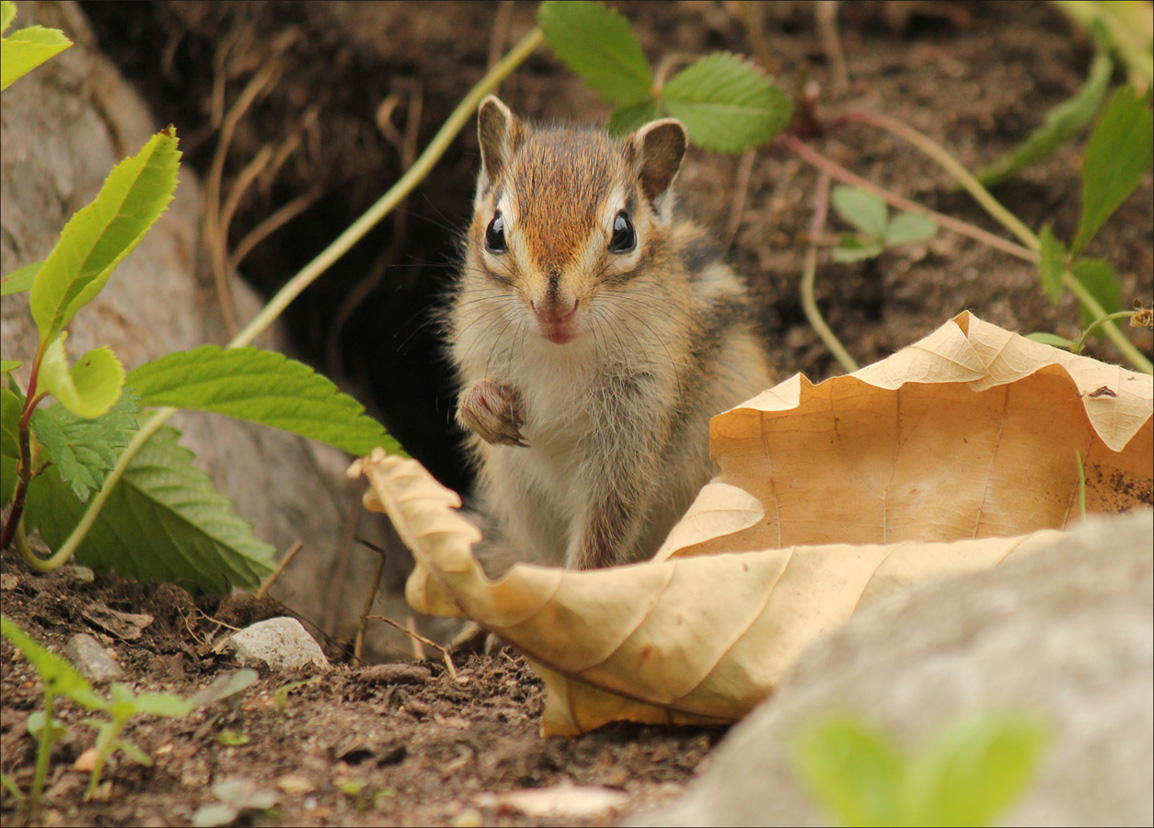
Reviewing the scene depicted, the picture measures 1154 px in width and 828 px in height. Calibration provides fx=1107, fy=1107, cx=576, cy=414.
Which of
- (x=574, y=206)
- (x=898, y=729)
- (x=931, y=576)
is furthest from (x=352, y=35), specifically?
(x=898, y=729)

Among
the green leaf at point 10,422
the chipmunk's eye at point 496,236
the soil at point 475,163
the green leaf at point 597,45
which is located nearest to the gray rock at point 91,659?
the soil at point 475,163

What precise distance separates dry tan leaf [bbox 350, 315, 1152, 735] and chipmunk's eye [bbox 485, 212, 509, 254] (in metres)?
1.17

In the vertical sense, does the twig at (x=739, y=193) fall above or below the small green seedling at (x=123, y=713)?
above

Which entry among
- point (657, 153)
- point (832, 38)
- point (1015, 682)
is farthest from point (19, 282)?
point (832, 38)

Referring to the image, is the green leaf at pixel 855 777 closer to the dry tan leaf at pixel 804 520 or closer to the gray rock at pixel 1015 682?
the gray rock at pixel 1015 682

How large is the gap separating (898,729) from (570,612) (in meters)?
0.90

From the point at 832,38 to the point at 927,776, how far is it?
584cm

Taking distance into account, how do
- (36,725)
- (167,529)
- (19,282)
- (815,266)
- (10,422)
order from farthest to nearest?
(815,266)
(167,529)
(19,282)
(10,422)
(36,725)

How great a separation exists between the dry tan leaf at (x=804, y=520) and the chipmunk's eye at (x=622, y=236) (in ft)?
3.23

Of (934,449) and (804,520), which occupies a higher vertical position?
(934,449)

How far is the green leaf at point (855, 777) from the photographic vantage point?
0.90m

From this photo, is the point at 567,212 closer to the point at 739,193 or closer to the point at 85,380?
the point at 85,380

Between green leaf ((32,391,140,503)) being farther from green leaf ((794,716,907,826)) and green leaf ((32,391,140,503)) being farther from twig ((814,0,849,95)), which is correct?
twig ((814,0,849,95))

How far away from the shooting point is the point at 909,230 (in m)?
4.73
